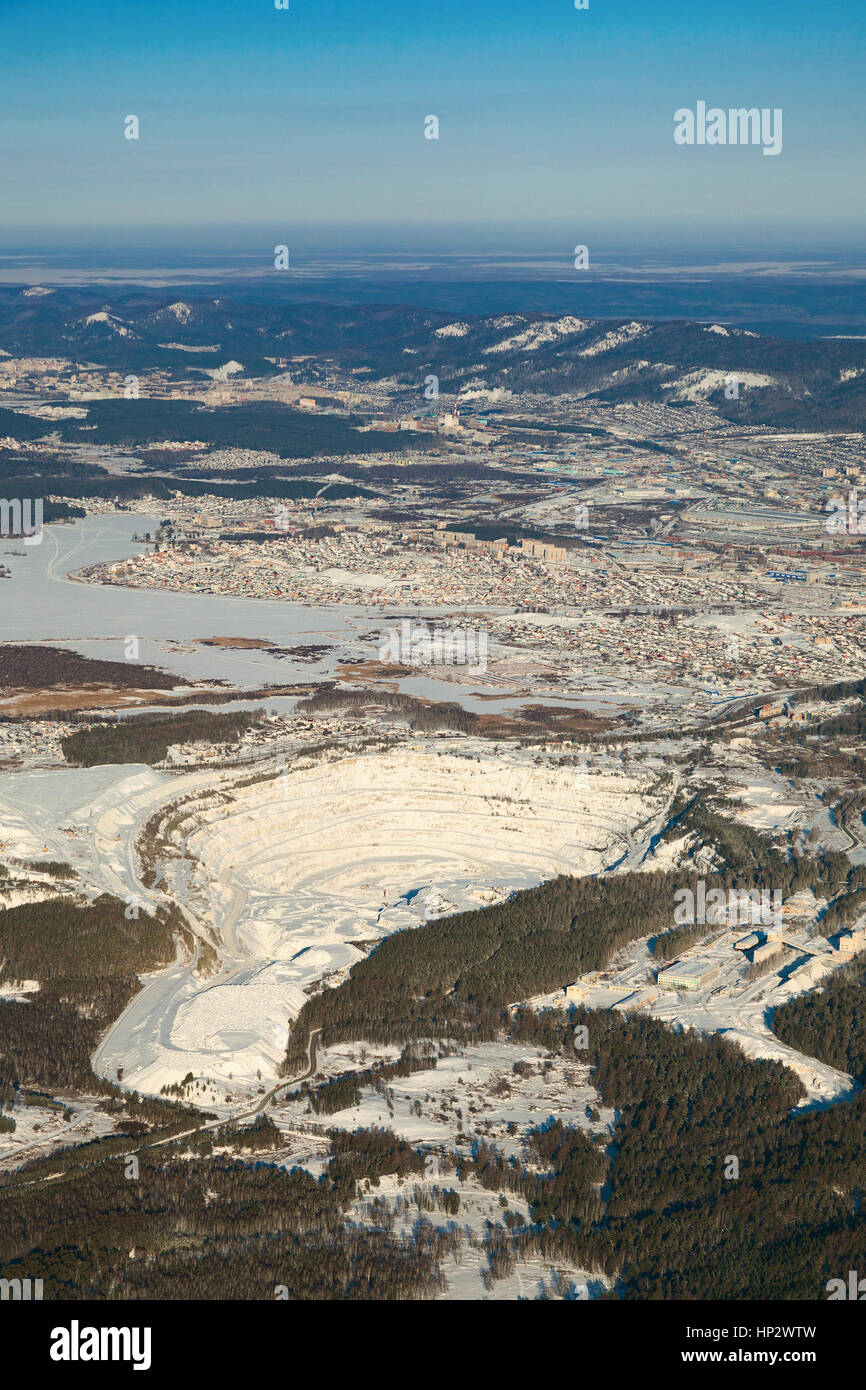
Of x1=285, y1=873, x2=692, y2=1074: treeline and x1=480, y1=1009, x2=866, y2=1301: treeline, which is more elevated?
x1=285, y1=873, x2=692, y2=1074: treeline

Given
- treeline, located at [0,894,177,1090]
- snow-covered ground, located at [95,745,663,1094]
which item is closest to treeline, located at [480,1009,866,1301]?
snow-covered ground, located at [95,745,663,1094]

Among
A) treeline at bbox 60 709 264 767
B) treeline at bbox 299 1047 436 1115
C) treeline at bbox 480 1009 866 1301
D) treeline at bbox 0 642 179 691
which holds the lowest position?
treeline at bbox 480 1009 866 1301

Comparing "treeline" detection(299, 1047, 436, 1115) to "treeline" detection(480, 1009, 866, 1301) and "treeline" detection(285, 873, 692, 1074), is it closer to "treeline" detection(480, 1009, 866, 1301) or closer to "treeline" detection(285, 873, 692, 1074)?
"treeline" detection(285, 873, 692, 1074)

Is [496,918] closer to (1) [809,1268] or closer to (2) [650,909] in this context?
(2) [650,909]

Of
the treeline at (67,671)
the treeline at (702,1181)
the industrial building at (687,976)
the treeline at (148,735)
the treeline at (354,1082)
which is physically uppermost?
the treeline at (67,671)

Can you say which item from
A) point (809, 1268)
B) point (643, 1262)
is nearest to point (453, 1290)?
point (643, 1262)

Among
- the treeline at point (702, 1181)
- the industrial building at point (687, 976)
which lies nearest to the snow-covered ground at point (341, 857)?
the industrial building at point (687, 976)

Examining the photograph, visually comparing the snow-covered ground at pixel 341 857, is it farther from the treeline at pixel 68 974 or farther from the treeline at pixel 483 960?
the treeline at pixel 483 960

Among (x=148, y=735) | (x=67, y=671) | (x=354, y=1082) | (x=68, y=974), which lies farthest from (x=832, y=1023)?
(x=67, y=671)
